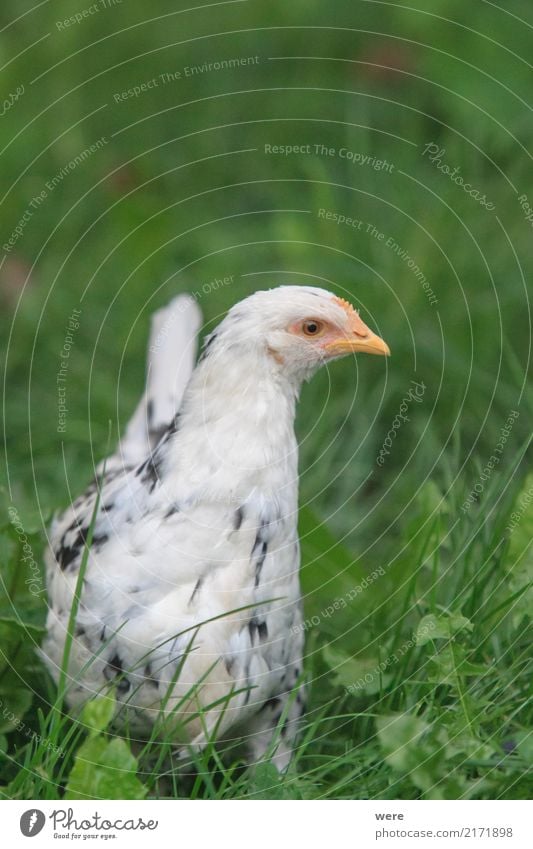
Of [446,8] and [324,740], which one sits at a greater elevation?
[446,8]

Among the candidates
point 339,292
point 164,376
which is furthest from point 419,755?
point 339,292

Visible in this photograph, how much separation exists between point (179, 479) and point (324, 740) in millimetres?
535

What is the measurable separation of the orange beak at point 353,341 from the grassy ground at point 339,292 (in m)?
0.43

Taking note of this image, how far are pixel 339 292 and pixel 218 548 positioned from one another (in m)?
1.19

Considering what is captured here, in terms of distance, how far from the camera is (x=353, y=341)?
6.02 feet

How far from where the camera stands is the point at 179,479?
1812 millimetres

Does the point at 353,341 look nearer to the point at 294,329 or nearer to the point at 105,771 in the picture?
the point at 294,329

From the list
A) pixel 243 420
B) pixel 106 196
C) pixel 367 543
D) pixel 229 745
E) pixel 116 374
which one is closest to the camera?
pixel 243 420

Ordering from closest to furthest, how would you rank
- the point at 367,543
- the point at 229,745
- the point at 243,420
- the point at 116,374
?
the point at 243,420
the point at 229,745
the point at 367,543
the point at 116,374

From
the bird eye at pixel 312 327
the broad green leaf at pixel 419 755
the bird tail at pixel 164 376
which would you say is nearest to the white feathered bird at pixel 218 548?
the bird eye at pixel 312 327
